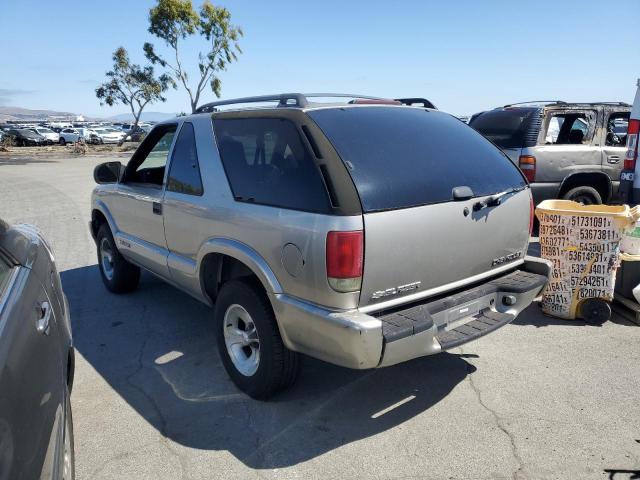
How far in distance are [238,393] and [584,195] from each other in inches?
244

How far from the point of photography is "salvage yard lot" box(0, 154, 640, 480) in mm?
2709

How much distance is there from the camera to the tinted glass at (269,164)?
2.82 meters

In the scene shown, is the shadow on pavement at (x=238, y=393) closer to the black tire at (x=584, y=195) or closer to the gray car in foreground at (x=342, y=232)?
the gray car in foreground at (x=342, y=232)

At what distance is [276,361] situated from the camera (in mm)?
3078

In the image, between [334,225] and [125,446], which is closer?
[334,225]

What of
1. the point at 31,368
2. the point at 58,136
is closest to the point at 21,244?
the point at 31,368

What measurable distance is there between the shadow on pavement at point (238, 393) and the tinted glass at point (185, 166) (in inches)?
52.0

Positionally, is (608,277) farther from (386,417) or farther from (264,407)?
(264,407)

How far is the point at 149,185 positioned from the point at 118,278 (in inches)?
56.6

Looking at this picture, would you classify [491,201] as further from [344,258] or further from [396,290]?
[344,258]

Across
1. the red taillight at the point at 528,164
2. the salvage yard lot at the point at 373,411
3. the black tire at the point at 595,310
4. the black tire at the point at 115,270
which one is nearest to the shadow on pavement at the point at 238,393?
the salvage yard lot at the point at 373,411

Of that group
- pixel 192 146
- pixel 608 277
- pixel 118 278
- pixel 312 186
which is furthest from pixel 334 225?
pixel 118 278

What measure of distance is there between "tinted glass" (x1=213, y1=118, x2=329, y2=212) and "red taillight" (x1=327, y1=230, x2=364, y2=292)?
0.19 m

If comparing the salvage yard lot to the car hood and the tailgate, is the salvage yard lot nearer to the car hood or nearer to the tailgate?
the tailgate
